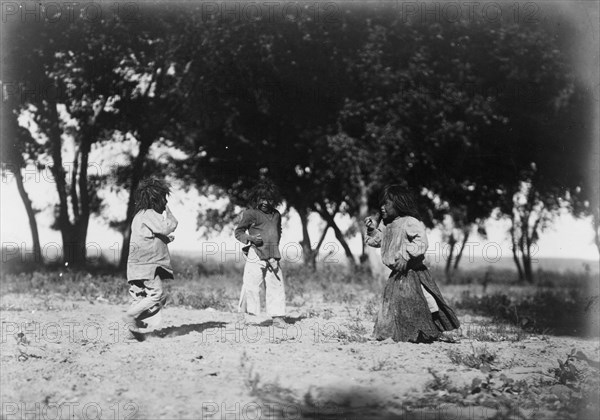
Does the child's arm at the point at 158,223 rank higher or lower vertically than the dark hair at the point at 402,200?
lower

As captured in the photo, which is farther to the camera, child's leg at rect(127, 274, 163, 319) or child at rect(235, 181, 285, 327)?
child at rect(235, 181, 285, 327)

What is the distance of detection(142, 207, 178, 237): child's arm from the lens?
7.49 metres

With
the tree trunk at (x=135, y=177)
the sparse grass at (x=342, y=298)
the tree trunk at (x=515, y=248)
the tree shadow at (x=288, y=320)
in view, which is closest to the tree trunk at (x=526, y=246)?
the tree trunk at (x=515, y=248)

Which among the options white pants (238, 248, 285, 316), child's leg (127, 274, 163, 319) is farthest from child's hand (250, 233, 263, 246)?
child's leg (127, 274, 163, 319)

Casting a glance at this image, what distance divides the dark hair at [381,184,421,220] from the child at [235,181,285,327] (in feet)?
6.26

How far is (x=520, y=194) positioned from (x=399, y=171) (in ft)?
35.9

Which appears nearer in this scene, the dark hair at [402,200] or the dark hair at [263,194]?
the dark hair at [402,200]

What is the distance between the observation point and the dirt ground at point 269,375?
16.3 feet

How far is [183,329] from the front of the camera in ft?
28.7

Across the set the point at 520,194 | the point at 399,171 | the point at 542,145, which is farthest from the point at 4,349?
the point at 520,194

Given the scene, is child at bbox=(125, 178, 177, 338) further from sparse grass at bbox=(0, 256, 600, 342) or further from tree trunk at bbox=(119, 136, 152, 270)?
tree trunk at bbox=(119, 136, 152, 270)

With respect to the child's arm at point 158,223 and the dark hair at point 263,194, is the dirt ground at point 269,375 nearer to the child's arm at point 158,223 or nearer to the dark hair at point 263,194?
the child's arm at point 158,223

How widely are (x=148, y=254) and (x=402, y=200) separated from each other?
116 inches

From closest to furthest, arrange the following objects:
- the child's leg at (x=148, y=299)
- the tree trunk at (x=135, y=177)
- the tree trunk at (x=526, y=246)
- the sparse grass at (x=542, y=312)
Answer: the child's leg at (x=148, y=299), the sparse grass at (x=542, y=312), the tree trunk at (x=135, y=177), the tree trunk at (x=526, y=246)
